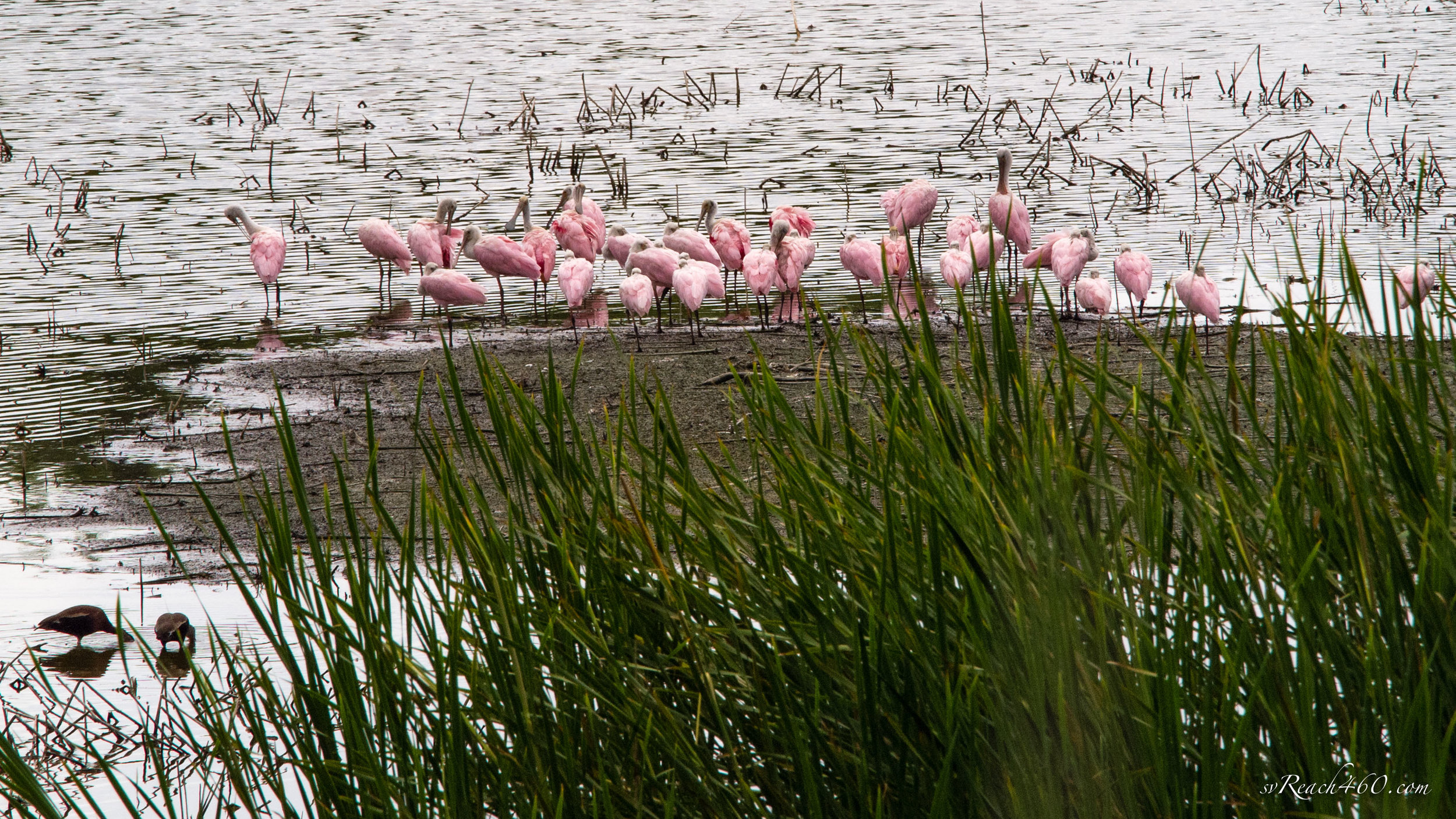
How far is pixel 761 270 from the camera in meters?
7.72

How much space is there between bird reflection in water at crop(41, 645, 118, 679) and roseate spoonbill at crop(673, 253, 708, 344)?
362 cm

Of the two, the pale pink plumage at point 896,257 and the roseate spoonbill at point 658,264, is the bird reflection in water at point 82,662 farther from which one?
the pale pink plumage at point 896,257

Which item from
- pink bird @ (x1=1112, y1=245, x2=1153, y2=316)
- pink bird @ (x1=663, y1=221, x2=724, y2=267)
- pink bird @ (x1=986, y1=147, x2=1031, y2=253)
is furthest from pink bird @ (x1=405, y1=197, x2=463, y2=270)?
pink bird @ (x1=1112, y1=245, x2=1153, y2=316)

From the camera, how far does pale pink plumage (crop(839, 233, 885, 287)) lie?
785 centimetres

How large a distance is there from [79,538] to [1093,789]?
3.91m

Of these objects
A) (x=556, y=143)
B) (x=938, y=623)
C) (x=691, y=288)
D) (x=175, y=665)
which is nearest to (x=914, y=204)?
(x=691, y=288)

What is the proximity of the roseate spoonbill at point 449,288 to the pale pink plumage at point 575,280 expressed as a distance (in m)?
0.55

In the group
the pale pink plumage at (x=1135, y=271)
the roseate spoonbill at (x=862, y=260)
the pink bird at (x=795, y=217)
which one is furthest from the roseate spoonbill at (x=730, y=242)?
the pale pink plumage at (x=1135, y=271)

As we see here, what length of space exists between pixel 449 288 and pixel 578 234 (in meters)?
1.14

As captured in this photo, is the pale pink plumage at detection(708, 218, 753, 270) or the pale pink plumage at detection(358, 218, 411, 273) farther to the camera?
the pale pink plumage at detection(358, 218, 411, 273)

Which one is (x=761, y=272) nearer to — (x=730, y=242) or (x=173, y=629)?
(x=730, y=242)

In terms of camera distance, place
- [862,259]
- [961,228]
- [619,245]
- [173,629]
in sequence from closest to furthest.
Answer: [173,629], [862,259], [961,228], [619,245]

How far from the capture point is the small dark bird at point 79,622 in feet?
13.3

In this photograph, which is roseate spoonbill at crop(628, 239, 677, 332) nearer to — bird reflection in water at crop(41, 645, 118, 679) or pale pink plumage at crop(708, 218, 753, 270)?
pale pink plumage at crop(708, 218, 753, 270)
